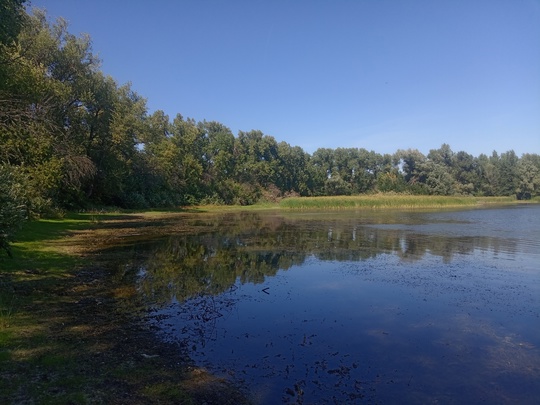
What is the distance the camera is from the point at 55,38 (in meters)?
33.4

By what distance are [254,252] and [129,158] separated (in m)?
35.2

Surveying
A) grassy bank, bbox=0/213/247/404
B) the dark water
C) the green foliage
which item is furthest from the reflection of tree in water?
the green foliage

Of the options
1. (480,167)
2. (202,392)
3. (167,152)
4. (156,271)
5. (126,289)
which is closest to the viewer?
(202,392)

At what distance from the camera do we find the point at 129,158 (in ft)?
155

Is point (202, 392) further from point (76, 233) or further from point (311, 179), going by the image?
point (311, 179)

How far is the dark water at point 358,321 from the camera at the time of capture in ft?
18.5

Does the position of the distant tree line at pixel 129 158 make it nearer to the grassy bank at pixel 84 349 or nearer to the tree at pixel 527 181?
the tree at pixel 527 181

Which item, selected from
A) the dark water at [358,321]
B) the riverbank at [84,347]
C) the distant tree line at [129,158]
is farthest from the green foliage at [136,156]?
the dark water at [358,321]

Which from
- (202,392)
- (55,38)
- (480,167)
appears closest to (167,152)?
(55,38)

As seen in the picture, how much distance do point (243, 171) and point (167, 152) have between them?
93.3ft

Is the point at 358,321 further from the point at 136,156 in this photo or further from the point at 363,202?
the point at 363,202

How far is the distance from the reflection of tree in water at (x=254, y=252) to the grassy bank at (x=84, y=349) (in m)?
1.35

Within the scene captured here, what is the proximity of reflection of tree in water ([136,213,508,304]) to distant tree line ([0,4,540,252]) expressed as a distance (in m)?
4.80

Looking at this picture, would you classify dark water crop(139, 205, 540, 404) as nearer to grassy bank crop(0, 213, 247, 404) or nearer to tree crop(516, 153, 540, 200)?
grassy bank crop(0, 213, 247, 404)
